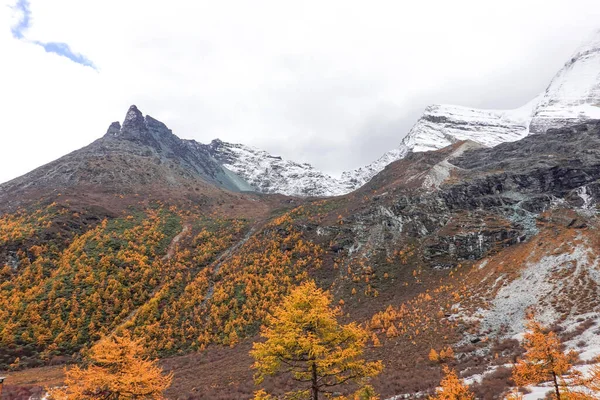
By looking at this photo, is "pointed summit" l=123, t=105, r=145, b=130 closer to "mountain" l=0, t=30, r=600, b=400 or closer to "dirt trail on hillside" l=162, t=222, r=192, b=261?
"mountain" l=0, t=30, r=600, b=400

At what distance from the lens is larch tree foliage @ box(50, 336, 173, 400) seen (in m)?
16.7

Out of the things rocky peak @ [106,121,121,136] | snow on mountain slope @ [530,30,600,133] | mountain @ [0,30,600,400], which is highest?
rocky peak @ [106,121,121,136]

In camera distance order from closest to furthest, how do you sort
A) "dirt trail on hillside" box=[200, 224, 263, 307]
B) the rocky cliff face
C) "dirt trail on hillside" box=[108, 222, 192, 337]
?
"dirt trail on hillside" box=[108, 222, 192, 337]
"dirt trail on hillside" box=[200, 224, 263, 307]
the rocky cliff face

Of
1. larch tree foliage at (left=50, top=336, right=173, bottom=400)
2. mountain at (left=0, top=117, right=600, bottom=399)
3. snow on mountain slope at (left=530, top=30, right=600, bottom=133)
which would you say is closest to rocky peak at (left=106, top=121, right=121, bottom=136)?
mountain at (left=0, top=117, right=600, bottom=399)

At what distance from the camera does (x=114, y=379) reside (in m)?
16.8

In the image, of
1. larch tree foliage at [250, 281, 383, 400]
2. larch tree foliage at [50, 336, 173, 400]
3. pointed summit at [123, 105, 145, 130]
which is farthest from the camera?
pointed summit at [123, 105, 145, 130]

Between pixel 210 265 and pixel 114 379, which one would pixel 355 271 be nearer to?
pixel 210 265

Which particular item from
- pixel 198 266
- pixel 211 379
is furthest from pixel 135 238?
pixel 211 379

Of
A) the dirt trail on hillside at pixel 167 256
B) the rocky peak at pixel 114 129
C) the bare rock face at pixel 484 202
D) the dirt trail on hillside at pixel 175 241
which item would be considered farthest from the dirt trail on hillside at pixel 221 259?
the rocky peak at pixel 114 129

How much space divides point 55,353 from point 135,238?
118 feet

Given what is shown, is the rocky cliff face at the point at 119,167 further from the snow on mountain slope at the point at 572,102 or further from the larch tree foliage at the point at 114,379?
the snow on mountain slope at the point at 572,102

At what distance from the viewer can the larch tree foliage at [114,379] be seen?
54.9 ft

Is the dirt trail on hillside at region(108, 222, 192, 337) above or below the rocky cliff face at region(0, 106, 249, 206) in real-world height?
below

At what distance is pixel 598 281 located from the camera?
34906mm
